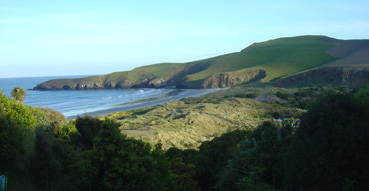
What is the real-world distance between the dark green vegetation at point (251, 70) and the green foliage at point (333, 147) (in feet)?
288


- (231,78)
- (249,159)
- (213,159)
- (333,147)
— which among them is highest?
(333,147)

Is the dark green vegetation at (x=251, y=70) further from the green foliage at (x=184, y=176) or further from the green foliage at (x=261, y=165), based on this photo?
the green foliage at (x=261, y=165)

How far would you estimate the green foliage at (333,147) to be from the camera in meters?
6.97

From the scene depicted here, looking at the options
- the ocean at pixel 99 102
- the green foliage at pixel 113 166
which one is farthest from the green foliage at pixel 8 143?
the ocean at pixel 99 102

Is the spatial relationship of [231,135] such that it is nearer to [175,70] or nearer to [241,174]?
[241,174]

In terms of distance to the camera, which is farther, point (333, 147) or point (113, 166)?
point (113, 166)

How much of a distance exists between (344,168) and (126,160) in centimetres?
550

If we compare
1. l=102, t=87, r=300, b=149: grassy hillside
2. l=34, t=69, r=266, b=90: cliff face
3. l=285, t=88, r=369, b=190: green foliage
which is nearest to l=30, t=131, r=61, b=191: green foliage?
l=285, t=88, r=369, b=190: green foliage

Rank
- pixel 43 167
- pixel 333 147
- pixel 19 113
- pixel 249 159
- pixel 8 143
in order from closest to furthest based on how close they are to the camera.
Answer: pixel 333 147, pixel 249 159, pixel 43 167, pixel 8 143, pixel 19 113

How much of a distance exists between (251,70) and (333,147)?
124190 millimetres

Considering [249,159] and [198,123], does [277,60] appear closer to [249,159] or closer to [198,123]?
[198,123]

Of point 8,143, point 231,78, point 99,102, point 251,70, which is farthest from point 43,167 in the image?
point 251,70

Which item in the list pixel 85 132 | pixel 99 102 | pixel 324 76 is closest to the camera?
pixel 85 132

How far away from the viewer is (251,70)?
128500 millimetres
